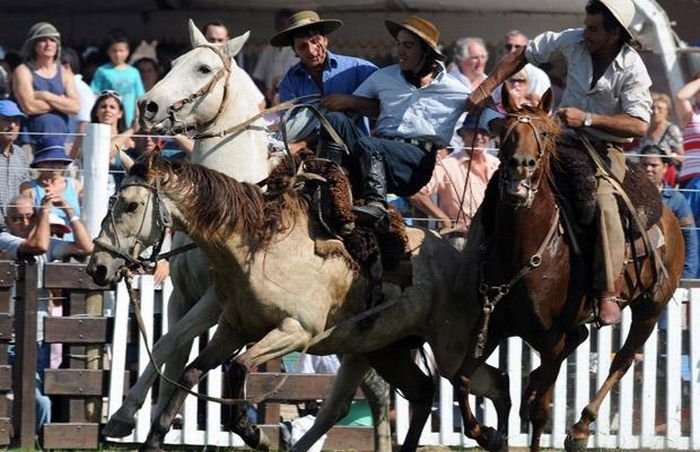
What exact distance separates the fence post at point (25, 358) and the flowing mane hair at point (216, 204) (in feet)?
7.80

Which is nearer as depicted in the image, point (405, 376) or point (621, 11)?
point (621, 11)

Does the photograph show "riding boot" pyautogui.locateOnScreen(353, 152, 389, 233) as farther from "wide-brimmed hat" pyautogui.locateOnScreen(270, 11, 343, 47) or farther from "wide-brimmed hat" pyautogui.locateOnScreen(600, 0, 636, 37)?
"wide-brimmed hat" pyautogui.locateOnScreen(600, 0, 636, 37)

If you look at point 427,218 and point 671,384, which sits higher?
point 427,218

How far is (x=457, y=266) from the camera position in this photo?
1073 cm

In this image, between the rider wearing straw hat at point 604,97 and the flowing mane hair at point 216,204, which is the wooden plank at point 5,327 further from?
the rider wearing straw hat at point 604,97

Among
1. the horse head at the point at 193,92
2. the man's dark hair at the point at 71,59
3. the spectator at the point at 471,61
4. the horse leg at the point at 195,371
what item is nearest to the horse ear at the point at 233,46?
the horse head at the point at 193,92

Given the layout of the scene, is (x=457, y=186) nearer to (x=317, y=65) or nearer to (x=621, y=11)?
(x=317, y=65)

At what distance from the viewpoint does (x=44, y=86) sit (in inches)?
579

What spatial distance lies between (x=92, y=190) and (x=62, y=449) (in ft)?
5.80

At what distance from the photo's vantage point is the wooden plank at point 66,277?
1177 centimetres

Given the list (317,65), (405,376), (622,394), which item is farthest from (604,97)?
(622,394)

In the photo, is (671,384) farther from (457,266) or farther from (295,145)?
(295,145)

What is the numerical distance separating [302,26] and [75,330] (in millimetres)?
2461

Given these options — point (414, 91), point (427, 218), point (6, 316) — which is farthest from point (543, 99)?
point (6, 316)
